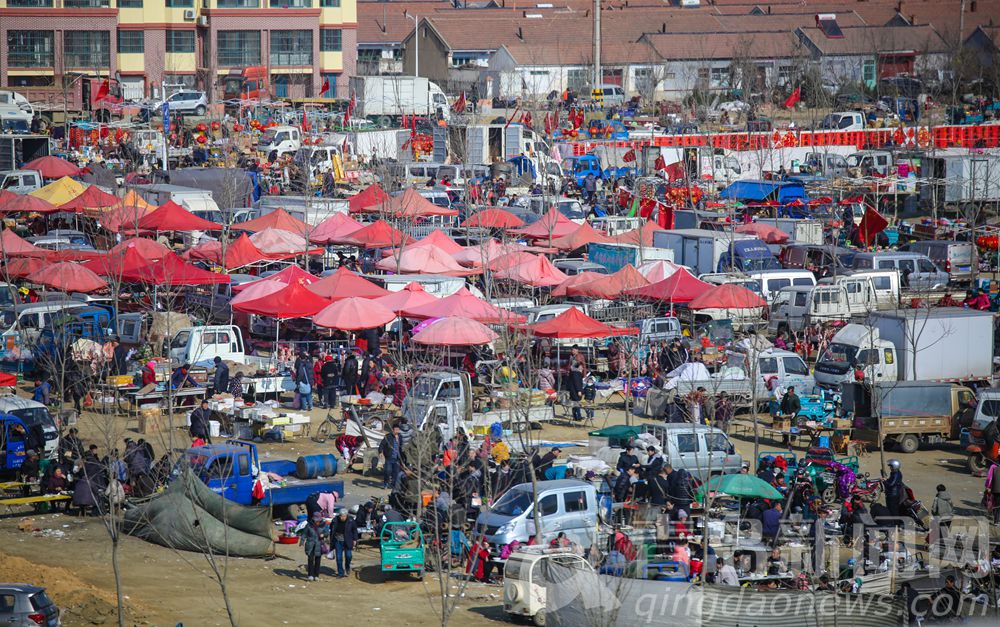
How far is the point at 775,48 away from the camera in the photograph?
8106 centimetres

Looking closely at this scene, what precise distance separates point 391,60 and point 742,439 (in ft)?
205

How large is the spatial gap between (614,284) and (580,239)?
665cm

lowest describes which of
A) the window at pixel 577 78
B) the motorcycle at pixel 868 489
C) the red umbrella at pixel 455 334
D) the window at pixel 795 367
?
the motorcycle at pixel 868 489

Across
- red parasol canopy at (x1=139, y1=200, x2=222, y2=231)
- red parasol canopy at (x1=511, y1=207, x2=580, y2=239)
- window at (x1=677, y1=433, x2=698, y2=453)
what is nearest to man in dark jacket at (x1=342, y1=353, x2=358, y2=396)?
window at (x1=677, y1=433, x2=698, y2=453)

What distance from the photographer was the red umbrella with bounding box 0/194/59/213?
3769cm

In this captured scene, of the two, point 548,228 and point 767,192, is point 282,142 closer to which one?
point 767,192

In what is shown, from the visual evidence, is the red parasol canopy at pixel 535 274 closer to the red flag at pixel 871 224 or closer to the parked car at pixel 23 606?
the red flag at pixel 871 224

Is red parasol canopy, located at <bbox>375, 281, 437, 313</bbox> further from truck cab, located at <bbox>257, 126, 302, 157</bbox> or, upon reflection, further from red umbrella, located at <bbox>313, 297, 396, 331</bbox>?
truck cab, located at <bbox>257, 126, 302, 157</bbox>

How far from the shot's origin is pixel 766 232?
126 feet

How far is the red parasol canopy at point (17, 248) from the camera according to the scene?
33000 mm

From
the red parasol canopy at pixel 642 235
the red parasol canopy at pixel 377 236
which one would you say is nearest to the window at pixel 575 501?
the red parasol canopy at pixel 377 236

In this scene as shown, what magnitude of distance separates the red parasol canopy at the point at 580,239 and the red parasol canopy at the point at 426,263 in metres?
4.64

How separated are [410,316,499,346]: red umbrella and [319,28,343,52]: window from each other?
49.4 metres

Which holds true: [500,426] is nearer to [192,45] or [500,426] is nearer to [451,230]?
[451,230]
